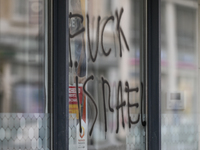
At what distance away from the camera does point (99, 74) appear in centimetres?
446

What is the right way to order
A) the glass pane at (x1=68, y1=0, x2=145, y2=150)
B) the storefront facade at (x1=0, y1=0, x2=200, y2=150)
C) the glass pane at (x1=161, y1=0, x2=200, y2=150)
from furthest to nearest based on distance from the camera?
the glass pane at (x1=161, y1=0, x2=200, y2=150) < the glass pane at (x1=68, y1=0, x2=145, y2=150) < the storefront facade at (x1=0, y1=0, x2=200, y2=150)

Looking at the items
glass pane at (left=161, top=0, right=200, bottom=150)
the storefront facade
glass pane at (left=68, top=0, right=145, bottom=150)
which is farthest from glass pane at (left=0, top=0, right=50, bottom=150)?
glass pane at (left=161, top=0, right=200, bottom=150)

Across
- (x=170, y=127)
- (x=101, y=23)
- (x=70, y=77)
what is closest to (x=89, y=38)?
(x=101, y=23)

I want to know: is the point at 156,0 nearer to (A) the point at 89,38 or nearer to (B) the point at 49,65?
(A) the point at 89,38

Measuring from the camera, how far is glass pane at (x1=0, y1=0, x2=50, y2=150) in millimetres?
3713

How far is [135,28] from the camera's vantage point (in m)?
4.77

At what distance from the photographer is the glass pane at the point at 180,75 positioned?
4914 millimetres

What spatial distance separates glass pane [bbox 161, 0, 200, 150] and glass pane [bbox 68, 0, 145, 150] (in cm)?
41

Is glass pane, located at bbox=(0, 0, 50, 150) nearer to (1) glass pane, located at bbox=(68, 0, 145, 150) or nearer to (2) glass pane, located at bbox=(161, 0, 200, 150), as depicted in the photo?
(1) glass pane, located at bbox=(68, 0, 145, 150)

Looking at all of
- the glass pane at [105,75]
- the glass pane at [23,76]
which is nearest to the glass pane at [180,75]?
the glass pane at [105,75]

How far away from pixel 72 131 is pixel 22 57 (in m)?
1.14

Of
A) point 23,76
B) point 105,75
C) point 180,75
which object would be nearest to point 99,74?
point 105,75

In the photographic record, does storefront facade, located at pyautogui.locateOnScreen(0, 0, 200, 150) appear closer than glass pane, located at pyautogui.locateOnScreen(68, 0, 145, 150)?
Yes

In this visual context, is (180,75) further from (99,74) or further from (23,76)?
(23,76)
